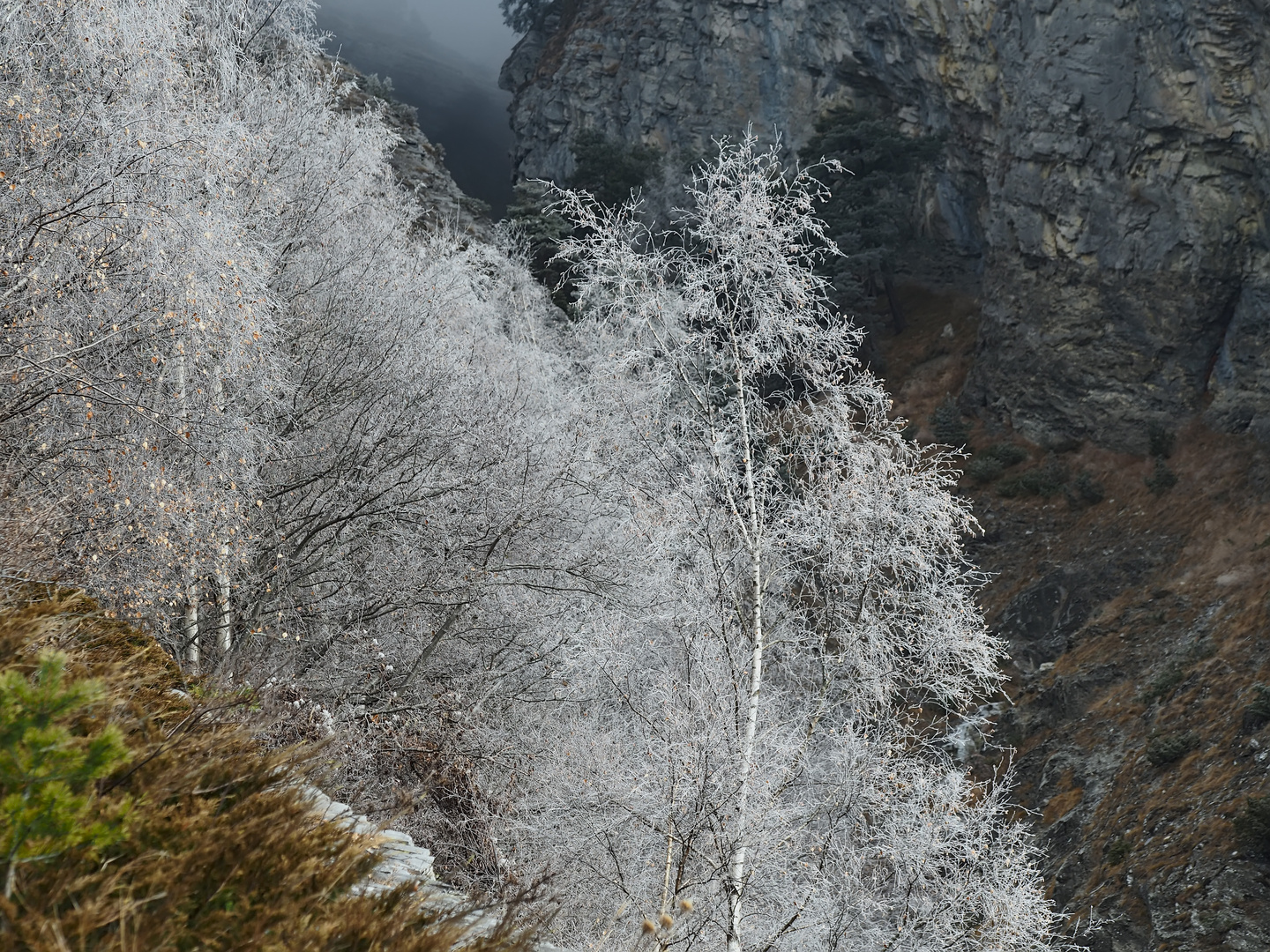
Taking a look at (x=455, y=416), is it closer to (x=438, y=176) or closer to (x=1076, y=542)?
(x=1076, y=542)

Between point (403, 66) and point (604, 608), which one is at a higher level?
point (403, 66)

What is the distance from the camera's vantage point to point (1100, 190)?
1016 inches

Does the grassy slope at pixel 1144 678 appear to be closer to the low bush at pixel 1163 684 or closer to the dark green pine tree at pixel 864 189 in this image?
the low bush at pixel 1163 684

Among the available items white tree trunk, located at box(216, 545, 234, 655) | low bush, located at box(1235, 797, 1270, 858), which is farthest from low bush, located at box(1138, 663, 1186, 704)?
white tree trunk, located at box(216, 545, 234, 655)

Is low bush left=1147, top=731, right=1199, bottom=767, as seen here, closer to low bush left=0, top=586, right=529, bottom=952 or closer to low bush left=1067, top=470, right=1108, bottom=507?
low bush left=1067, top=470, right=1108, bottom=507

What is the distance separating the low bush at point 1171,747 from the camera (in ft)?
47.1

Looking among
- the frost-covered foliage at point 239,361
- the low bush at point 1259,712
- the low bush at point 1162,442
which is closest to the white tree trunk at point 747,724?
the frost-covered foliage at point 239,361

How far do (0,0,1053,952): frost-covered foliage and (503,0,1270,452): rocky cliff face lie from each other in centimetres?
1965

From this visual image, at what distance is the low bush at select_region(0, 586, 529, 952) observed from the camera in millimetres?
2135

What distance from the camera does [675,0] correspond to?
44438 millimetres

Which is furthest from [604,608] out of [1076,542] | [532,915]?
[1076,542]

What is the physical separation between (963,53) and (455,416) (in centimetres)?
2816

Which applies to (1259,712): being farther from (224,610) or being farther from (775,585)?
(224,610)

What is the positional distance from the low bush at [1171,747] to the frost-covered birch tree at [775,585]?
836 centimetres
